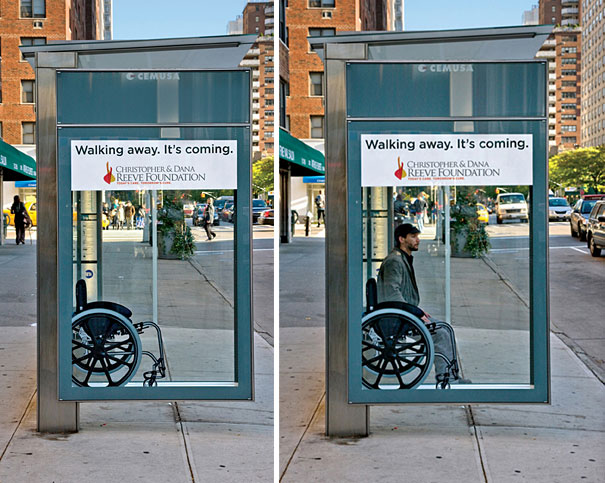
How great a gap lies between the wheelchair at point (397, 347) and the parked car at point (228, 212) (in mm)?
995

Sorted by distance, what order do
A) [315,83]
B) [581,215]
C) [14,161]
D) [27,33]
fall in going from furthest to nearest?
[315,83]
[581,215]
[27,33]
[14,161]

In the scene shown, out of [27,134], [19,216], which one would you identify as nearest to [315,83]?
[19,216]

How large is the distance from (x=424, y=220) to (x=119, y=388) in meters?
2.25

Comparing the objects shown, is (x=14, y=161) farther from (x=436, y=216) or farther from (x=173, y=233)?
(x=436, y=216)

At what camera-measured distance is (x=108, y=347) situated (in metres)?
5.88

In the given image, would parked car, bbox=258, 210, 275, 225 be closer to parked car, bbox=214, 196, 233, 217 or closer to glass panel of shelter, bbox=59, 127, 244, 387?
glass panel of shelter, bbox=59, 127, 244, 387

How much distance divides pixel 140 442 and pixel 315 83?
2196 centimetres

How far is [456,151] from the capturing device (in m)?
5.33

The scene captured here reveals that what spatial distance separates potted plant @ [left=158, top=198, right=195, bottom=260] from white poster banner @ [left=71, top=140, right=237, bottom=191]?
160mm

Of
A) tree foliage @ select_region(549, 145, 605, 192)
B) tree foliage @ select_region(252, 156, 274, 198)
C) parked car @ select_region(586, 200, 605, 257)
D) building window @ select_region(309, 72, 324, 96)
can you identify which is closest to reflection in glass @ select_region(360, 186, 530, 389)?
parked car @ select_region(586, 200, 605, 257)

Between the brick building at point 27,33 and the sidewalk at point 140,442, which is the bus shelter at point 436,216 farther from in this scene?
the brick building at point 27,33

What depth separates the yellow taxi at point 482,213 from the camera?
5.39 m

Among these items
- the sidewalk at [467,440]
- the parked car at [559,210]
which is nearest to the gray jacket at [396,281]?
the sidewalk at [467,440]

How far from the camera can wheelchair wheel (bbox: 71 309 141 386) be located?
581 centimetres
